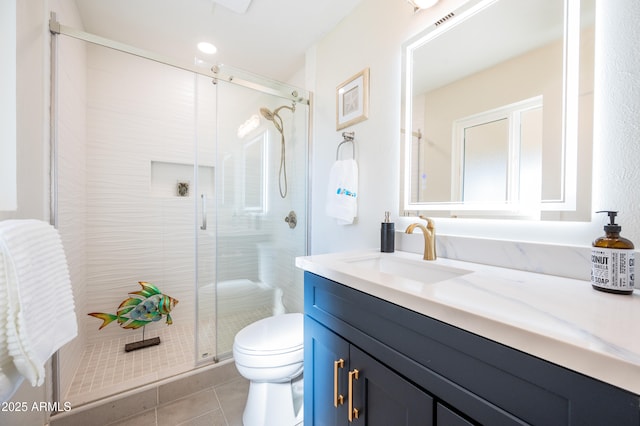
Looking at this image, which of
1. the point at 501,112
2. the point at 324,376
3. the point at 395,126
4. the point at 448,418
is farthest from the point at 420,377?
the point at 395,126

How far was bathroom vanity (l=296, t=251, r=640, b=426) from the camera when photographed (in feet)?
1.22

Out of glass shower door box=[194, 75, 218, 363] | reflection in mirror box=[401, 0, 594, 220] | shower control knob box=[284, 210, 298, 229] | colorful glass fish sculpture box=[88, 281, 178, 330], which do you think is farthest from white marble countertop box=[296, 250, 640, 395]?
colorful glass fish sculpture box=[88, 281, 178, 330]

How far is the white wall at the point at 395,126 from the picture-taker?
0.69 m

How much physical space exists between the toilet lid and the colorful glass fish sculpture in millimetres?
1064

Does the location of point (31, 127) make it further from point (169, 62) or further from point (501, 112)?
point (501, 112)

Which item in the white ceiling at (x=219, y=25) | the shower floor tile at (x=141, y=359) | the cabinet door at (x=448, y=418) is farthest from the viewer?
the white ceiling at (x=219, y=25)

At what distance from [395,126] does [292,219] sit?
42.1 inches

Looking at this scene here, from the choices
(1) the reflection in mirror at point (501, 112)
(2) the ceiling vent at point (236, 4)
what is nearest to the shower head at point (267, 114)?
(2) the ceiling vent at point (236, 4)

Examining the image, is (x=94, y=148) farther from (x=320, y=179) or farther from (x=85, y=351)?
Result: (x=320, y=179)

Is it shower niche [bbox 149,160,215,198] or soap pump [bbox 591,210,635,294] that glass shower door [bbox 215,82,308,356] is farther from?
soap pump [bbox 591,210,635,294]

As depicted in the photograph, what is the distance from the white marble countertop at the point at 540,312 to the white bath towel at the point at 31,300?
86 centimetres

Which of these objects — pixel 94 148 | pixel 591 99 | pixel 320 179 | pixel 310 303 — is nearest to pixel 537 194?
pixel 591 99

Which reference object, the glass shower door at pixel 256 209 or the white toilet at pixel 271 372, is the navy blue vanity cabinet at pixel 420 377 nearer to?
the white toilet at pixel 271 372

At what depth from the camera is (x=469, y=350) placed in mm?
501
